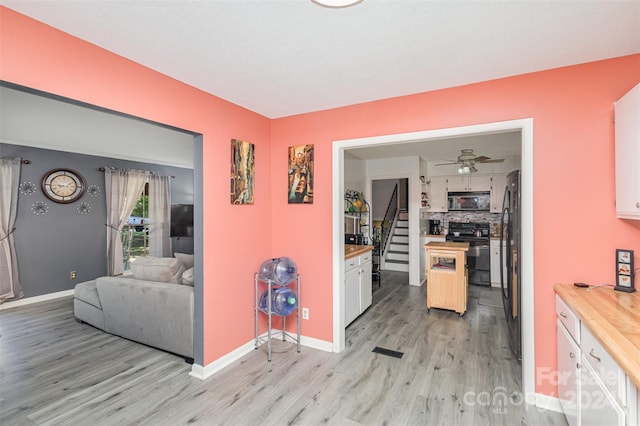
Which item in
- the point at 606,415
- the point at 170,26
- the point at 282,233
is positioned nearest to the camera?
the point at 606,415

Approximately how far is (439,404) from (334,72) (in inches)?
105

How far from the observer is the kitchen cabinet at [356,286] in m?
3.61

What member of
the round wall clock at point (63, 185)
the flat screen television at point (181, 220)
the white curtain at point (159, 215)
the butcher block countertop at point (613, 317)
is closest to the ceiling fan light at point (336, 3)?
the butcher block countertop at point (613, 317)

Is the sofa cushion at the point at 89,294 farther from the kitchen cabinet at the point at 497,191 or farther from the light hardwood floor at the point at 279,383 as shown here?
the kitchen cabinet at the point at 497,191

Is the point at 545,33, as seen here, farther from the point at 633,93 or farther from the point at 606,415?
the point at 606,415

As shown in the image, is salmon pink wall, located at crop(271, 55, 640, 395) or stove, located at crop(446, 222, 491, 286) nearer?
salmon pink wall, located at crop(271, 55, 640, 395)

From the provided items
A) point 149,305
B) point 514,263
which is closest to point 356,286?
point 514,263

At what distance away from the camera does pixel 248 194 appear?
10.2 feet

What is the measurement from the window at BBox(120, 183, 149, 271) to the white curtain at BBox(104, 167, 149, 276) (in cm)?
23

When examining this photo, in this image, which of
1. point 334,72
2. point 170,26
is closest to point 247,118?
point 334,72

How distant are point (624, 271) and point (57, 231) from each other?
734 cm

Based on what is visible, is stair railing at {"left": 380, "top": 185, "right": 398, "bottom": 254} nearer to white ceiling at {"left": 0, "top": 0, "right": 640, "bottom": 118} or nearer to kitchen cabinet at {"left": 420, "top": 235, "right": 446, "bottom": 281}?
kitchen cabinet at {"left": 420, "top": 235, "right": 446, "bottom": 281}

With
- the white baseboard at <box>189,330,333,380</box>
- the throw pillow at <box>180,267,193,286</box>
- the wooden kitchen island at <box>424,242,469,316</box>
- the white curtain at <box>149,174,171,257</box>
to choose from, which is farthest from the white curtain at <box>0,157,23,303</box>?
the wooden kitchen island at <box>424,242,469,316</box>

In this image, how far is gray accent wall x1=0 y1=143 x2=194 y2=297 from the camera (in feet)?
15.7
